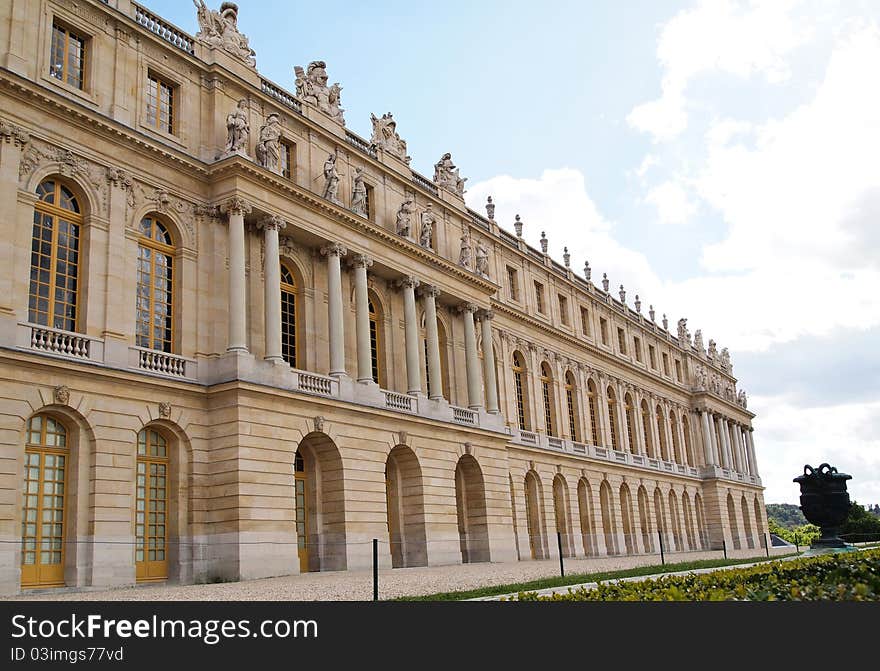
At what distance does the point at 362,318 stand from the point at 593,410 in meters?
27.4

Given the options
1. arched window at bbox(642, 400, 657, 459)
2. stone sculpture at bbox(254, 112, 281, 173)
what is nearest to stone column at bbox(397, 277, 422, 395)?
stone sculpture at bbox(254, 112, 281, 173)

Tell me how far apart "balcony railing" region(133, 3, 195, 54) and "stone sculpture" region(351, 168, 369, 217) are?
7.93 meters

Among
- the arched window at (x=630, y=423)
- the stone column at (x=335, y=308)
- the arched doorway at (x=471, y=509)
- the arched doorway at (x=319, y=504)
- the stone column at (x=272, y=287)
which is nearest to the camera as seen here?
the stone column at (x=272, y=287)

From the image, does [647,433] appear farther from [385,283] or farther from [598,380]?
[385,283]

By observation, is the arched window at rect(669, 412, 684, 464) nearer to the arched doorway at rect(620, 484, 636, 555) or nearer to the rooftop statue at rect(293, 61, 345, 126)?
the arched doorway at rect(620, 484, 636, 555)

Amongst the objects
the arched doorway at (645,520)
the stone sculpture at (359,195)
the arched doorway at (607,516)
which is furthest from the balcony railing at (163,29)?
the arched doorway at (645,520)

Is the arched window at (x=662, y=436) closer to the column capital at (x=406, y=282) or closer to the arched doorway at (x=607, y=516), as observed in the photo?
the arched doorway at (x=607, y=516)

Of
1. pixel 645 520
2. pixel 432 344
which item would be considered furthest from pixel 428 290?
pixel 645 520

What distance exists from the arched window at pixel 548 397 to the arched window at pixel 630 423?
1108 cm

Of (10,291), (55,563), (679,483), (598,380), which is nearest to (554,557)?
(598,380)

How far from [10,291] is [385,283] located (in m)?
16.4

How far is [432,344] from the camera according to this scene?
3681cm

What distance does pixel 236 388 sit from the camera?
26.2 metres

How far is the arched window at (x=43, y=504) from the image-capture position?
21.9 metres
